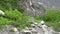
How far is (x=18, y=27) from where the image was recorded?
935 inches

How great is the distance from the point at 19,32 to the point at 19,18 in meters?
2.90

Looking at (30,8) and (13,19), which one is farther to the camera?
(30,8)

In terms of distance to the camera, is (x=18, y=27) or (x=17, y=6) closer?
(x=18, y=27)

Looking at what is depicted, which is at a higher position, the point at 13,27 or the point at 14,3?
the point at 14,3

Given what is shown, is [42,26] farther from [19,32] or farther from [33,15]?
[33,15]

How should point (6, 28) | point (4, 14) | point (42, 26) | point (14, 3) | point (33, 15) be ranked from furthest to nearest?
point (33, 15) → point (14, 3) → point (42, 26) → point (4, 14) → point (6, 28)

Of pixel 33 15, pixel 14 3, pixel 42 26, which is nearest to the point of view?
pixel 42 26

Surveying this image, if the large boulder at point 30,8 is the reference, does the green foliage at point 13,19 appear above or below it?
below

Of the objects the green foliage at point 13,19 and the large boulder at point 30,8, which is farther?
the large boulder at point 30,8

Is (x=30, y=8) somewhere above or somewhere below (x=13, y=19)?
above

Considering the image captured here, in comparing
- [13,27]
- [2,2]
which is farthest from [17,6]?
[13,27]

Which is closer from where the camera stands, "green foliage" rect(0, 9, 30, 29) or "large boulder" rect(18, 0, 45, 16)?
"green foliage" rect(0, 9, 30, 29)

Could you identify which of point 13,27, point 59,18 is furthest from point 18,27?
point 59,18

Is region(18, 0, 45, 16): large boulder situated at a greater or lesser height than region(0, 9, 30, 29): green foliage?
greater
